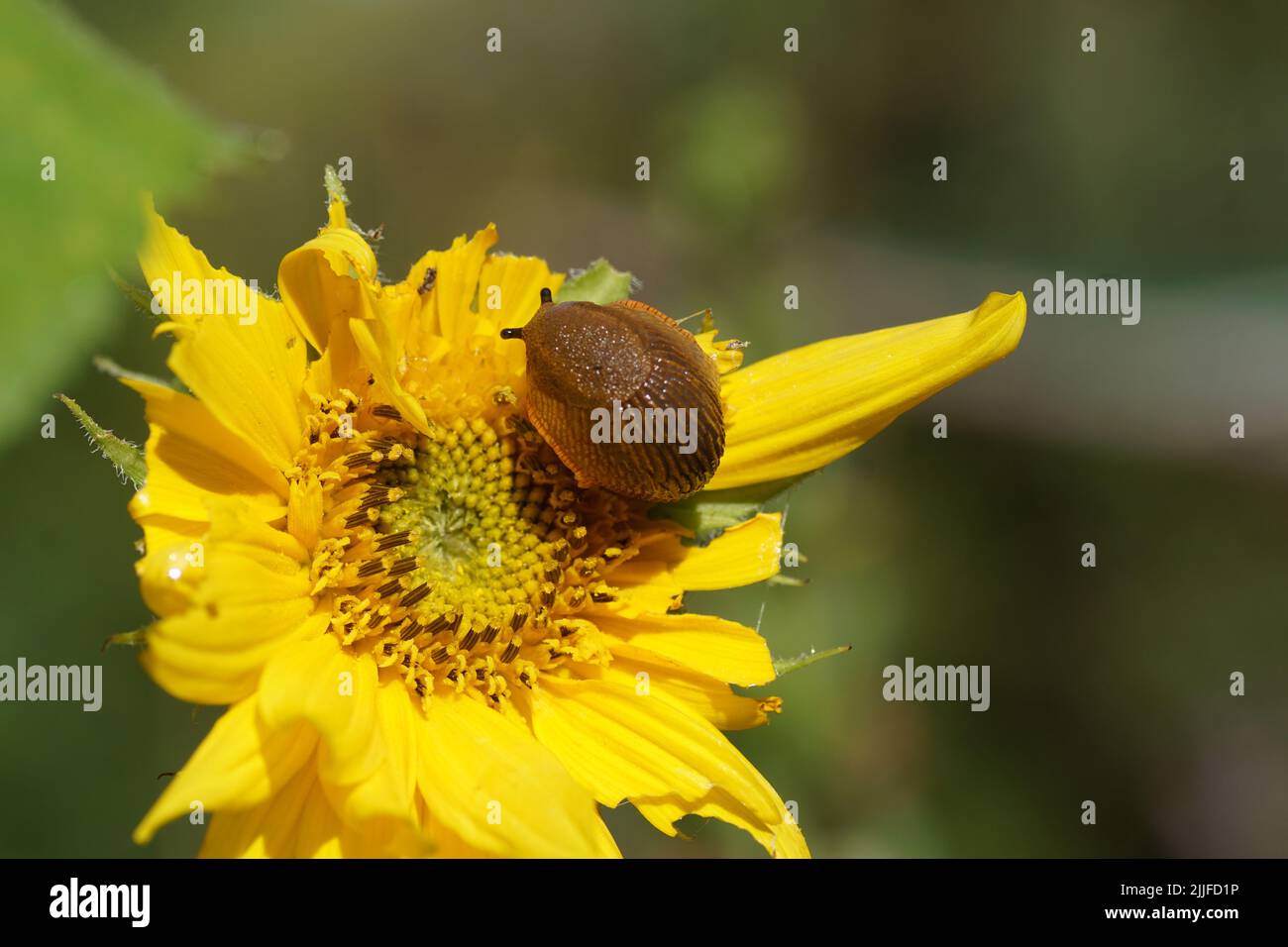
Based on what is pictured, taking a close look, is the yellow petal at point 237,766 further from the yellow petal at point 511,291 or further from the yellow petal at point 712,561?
the yellow petal at point 511,291

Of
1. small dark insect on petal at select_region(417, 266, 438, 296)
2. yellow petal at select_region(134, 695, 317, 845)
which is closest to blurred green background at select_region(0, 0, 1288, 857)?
small dark insect on petal at select_region(417, 266, 438, 296)

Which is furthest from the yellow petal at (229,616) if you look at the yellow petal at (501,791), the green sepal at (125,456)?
the yellow petal at (501,791)

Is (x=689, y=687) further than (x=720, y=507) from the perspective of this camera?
No

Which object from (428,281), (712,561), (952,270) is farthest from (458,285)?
(952,270)

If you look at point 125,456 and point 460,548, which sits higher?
point 125,456

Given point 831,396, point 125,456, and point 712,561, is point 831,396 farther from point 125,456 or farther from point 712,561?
point 125,456

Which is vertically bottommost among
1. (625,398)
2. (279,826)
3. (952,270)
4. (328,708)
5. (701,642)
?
(279,826)

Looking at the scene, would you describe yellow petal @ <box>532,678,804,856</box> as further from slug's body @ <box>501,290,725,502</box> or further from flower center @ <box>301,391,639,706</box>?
slug's body @ <box>501,290,725,502</box>

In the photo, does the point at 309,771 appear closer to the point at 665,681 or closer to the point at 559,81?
the point at 665,681
